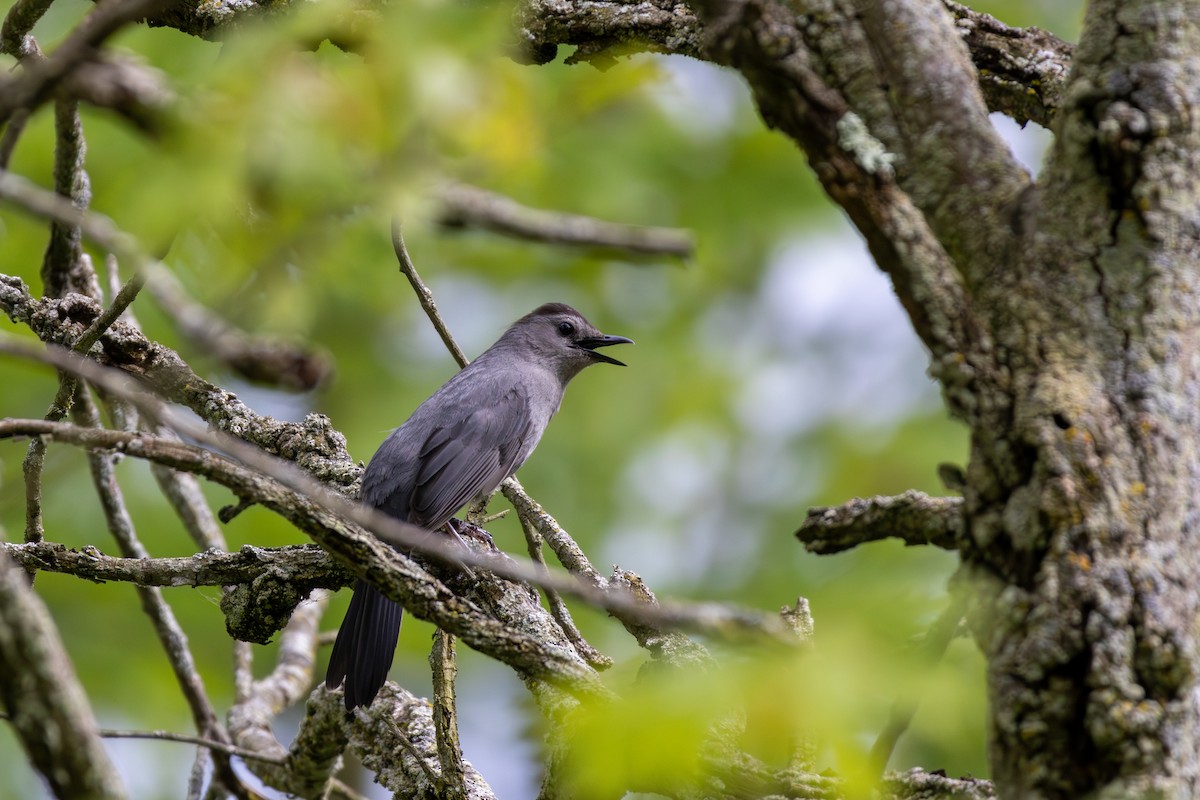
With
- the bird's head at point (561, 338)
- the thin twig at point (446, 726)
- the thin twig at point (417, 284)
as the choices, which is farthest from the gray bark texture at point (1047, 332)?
the bird's head at point (561, 338)

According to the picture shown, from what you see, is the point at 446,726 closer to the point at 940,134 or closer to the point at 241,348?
the point at 241,348

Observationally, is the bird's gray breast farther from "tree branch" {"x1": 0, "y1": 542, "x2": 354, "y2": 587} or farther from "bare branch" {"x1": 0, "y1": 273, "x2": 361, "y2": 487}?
"tree branch" {"x1": 0, "y1": 542, "x2": 354, "y2": 587}

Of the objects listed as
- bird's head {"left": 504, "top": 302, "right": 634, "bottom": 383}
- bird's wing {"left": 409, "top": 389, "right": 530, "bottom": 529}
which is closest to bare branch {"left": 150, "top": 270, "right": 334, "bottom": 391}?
bird's wing {"left": 409, "top": 389, "right": 530, "bottom": 529}

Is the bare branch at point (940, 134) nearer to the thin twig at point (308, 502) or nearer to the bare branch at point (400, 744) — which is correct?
the thin twig at point (308, 502)

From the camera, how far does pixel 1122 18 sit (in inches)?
81.7

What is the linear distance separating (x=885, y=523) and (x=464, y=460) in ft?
11.5

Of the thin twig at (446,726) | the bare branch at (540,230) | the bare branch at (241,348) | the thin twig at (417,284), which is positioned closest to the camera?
the bare branch at (241,348)

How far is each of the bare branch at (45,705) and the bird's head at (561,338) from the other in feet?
16.2

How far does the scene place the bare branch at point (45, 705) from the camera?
1727mm

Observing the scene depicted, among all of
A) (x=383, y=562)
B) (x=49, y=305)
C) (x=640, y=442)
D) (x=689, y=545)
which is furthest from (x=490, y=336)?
(x=383, y=562)

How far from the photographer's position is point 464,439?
5547mm

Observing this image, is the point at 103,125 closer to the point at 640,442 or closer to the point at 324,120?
the point at 640,442

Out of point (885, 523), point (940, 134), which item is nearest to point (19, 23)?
point (940, 134)

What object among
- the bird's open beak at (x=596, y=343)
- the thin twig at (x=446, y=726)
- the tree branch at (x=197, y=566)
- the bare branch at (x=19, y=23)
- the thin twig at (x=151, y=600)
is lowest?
the thin twig at (x=446, y=726)
